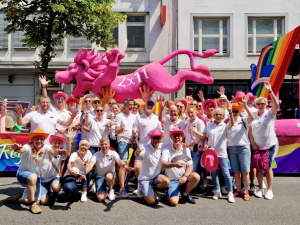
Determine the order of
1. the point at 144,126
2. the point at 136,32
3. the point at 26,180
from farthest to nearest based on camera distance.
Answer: the point at 136,32 → the point at 144,126 → the point at 26,180

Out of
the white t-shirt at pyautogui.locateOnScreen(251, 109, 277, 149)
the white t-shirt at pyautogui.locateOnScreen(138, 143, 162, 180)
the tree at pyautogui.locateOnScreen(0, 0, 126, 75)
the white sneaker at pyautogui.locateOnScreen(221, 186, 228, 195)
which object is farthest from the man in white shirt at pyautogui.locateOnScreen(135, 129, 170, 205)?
the tree at pyautogui.locateOnScreen(0, 0, 126, 75)

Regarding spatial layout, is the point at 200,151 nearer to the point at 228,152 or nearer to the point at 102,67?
the point at 228,152

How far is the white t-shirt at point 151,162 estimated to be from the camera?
543 cm

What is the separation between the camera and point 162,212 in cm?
486

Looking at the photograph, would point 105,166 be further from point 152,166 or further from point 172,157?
point 172,157

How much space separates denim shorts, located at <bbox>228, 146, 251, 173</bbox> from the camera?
5598 mm

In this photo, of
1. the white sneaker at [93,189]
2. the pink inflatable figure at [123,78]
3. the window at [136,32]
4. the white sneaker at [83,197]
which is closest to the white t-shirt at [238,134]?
the pink inflatable figure at [123,78]

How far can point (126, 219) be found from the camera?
14.9ft

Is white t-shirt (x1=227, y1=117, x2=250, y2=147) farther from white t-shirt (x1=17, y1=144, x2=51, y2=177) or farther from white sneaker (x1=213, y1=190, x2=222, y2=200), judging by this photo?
white t-shirt (x1=17, y1=144, x2=51, y2=177)

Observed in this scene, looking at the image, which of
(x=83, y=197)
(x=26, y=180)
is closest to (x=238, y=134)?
(x=83, y=197)

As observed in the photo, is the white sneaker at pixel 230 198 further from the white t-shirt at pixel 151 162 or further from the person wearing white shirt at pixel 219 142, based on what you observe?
the white t-shirt at pixel 151 162

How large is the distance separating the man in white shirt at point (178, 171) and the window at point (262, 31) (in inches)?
479

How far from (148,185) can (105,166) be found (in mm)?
756

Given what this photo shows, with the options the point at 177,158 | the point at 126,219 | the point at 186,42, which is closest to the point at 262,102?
the point at 177,158
